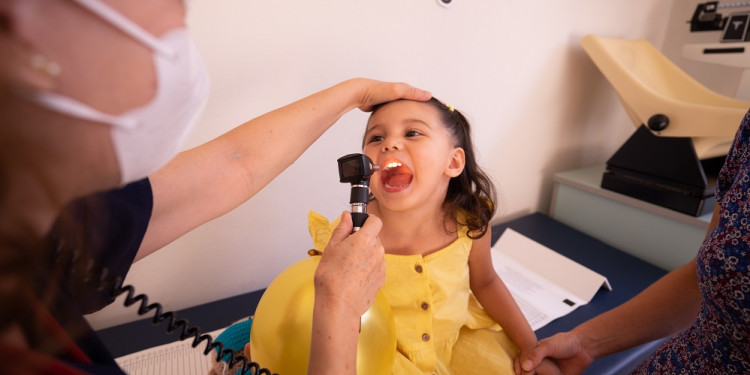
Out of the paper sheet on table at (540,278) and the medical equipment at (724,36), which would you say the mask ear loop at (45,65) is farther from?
the medical equipment at (724,36)

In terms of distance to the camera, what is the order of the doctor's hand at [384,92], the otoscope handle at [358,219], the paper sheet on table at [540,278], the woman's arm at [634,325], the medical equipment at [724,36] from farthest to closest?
1. the medical equipment at [724,36]
2. the paper sheet on table at [540,278]
3. the doctor's hand at [384,92]
4. the woman's arm at [634,325]
5. the otoscope handle at [358,219]

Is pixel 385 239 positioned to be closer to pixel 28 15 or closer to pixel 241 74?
pixel 241 74

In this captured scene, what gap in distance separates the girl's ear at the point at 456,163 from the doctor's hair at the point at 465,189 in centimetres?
3

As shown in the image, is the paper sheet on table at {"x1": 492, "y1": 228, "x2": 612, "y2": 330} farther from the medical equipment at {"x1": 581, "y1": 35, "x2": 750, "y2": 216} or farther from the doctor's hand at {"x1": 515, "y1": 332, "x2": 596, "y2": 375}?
the medical equipment at {"x1": 581, "y1": 35, "x2": 750, "y2": 216}

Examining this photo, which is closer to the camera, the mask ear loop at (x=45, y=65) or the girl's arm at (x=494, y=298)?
the mask ear loop at (x=45, y=65)

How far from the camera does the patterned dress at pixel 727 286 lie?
58 centimetres

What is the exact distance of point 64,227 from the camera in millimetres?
370

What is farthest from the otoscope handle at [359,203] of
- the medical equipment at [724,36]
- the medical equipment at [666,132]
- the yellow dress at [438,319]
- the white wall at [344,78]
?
the medical equipment at [724,36]

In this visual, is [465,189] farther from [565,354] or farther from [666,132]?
[666,132]

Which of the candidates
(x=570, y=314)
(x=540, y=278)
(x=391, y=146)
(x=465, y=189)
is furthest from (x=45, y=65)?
(x=540, y=278)

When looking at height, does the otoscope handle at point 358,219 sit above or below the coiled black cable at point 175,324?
above

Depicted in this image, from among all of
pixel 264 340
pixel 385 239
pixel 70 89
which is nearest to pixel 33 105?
pixel 70 89

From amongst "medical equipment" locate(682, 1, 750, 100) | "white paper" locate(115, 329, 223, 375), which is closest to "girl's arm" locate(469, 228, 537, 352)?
"white paper" locate(115, 329, 223, 375)

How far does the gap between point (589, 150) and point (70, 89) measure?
227 centimetres
